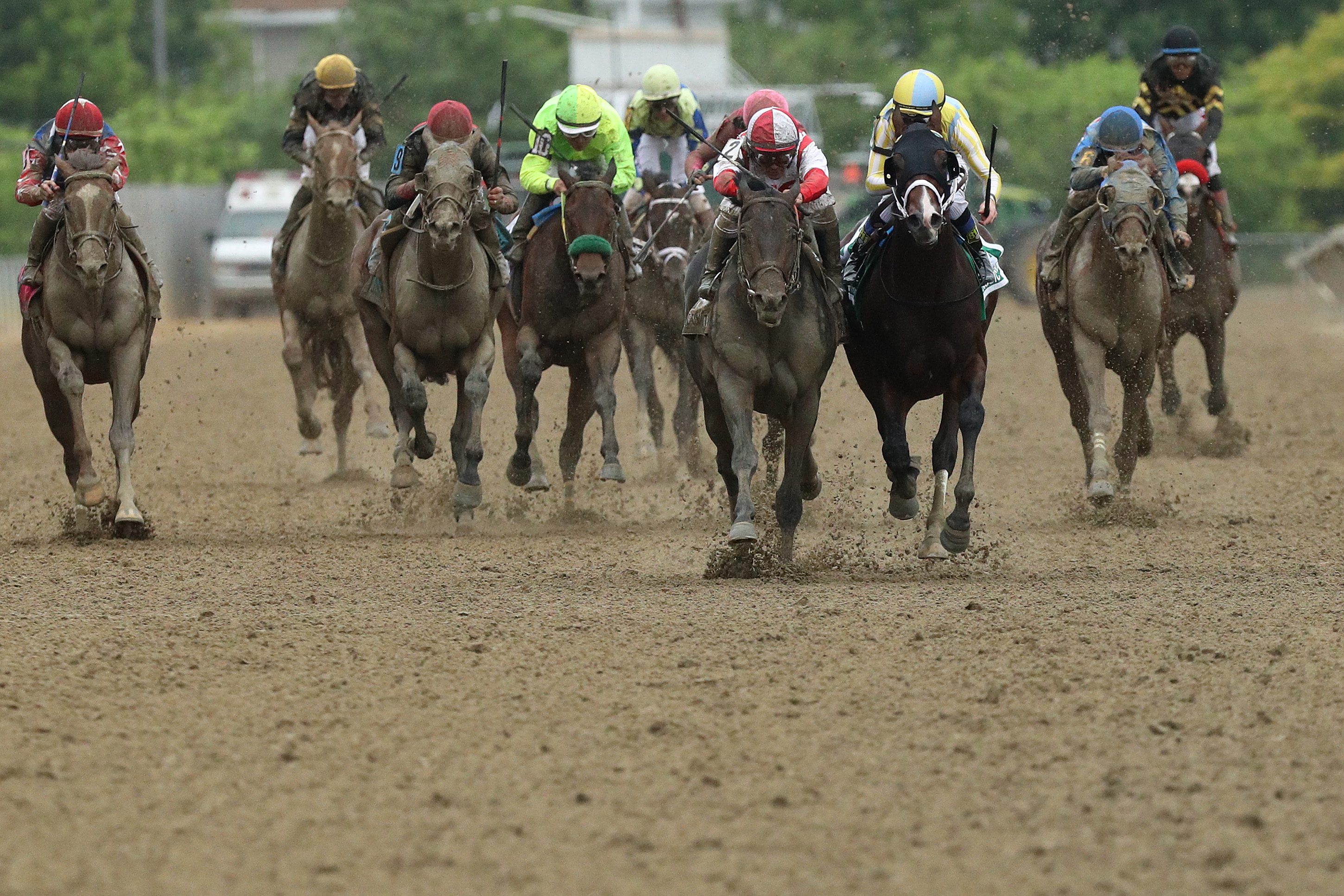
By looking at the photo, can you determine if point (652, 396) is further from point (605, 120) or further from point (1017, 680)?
point (1017, 680)

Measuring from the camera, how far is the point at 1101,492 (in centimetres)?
1162

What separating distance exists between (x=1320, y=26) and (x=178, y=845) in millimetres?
44363

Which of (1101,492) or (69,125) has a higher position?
(69,125)

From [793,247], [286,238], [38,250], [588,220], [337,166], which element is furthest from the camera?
[286,238]

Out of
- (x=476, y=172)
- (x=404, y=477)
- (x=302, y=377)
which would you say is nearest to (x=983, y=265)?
(x=476, y=172)

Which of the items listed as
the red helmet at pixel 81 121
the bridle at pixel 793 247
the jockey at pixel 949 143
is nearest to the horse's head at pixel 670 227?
the jockey at pixel 949 143

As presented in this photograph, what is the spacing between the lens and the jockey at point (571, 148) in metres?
12.3

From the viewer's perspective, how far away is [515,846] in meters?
5.69

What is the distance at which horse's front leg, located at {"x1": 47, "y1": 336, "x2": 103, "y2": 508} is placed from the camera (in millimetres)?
11508

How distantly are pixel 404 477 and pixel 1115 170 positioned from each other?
184 inches

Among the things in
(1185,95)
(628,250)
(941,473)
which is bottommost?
(941,473)

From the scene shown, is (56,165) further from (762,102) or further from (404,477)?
(762,102)

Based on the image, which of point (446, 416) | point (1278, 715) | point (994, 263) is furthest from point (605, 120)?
point (1278, 715)

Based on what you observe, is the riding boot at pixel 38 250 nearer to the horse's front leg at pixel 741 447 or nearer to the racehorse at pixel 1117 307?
the horse's front leg at pixel 741 447
